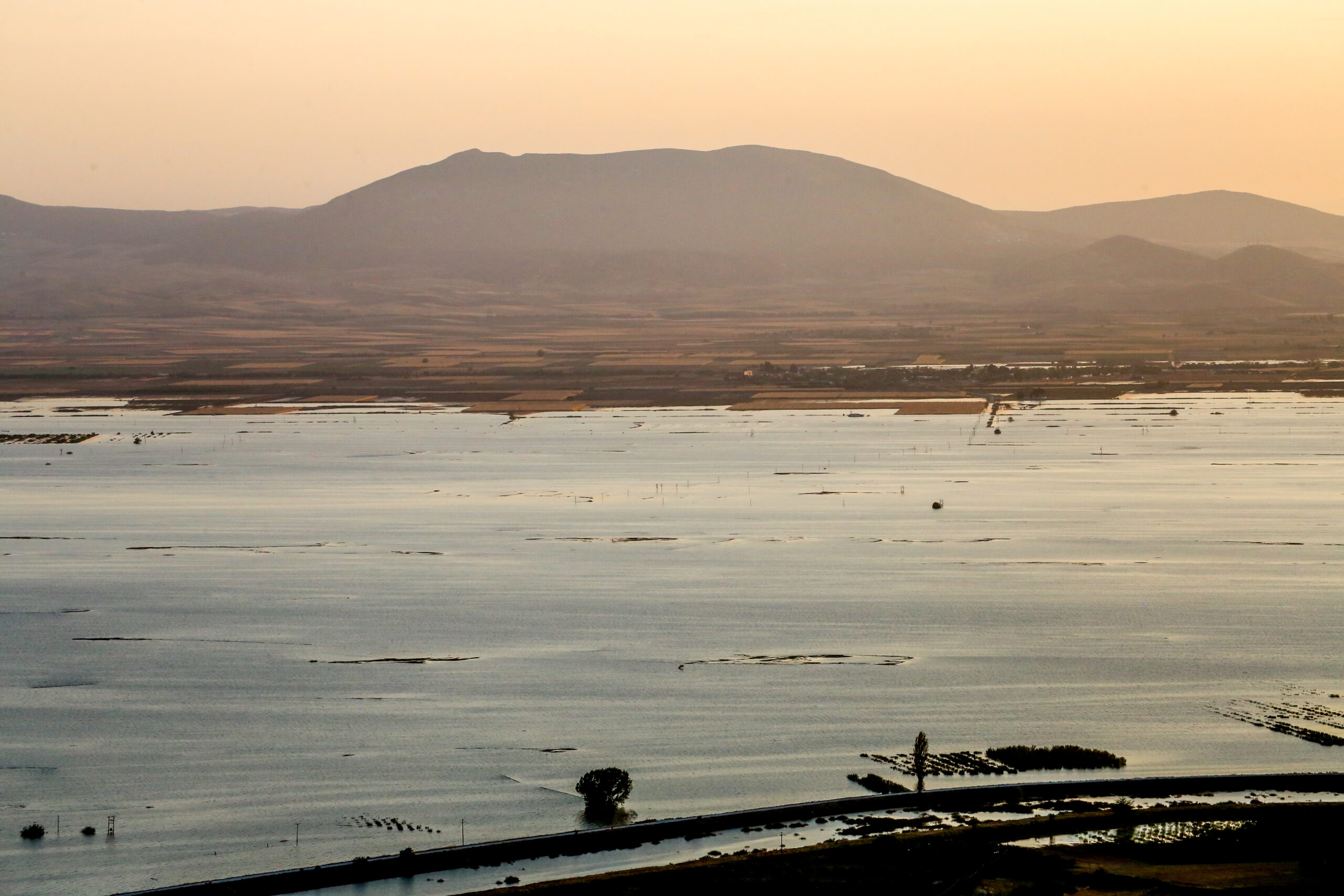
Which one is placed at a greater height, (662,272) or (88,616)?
(662,272)

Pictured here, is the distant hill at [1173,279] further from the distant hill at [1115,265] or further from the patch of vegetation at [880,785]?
the patch of vegetation at [880,785]

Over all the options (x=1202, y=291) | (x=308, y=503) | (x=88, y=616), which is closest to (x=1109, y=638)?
(x=88, y=616)

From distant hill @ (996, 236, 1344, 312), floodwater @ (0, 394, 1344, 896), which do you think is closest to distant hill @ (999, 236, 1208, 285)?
distant hill @ (996, 236, 1344, 312)

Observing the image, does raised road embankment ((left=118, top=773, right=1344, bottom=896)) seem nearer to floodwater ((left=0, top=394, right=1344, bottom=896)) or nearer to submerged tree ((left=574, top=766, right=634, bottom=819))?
submerged tree ((left=574, top=766, right=634, bottom=819))

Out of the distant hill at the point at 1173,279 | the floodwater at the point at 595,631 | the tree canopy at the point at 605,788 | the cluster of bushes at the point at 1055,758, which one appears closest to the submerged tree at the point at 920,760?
the floodwater at the point at 595,631

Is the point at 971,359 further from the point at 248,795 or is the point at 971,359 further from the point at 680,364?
the point at 248,795

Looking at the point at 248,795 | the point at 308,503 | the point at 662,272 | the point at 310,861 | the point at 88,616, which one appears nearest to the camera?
the point at 310,861
